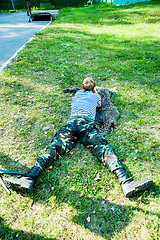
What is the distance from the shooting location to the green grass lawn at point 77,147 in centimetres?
221

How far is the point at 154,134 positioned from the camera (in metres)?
3.48

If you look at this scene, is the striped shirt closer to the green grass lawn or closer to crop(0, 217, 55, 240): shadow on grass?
the green grass lawn

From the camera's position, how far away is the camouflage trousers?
2766 mm

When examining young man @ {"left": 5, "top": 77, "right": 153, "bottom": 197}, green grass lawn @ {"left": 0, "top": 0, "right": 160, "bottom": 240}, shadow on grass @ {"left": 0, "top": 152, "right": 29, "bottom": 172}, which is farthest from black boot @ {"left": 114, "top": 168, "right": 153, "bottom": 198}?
shadow on grass @ {"left": 0, "top": 152, "right": 29, "bottom": 172}

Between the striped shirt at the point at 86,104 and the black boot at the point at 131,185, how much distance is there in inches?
49.0

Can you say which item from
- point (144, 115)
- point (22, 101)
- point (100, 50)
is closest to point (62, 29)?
point (100, 50)

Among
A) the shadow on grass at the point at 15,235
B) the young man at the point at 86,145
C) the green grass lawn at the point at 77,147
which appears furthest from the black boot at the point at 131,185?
the shadow on grass at the point at 15,235

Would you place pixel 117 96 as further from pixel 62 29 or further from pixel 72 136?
pixel 62 29

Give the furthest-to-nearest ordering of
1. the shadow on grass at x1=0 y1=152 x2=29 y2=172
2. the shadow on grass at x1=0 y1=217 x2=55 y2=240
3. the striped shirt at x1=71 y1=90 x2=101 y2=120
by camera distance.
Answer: the striped shirt at x1=71 y1=90 x2=101 y2=120 < the shadow on grass at x1=0 y1=152 x2=29 y2=172 < the shadow on grass at x1=0 y1=217 x2=55 y2=240

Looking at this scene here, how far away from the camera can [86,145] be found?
3.15 m

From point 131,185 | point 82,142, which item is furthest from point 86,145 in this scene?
point 131,185

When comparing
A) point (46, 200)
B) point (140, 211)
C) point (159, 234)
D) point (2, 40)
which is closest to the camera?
point (159, 234)

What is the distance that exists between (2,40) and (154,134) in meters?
9.41

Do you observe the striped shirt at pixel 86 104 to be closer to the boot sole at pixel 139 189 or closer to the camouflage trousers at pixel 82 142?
the camouflage trousers at pixel 82 142
